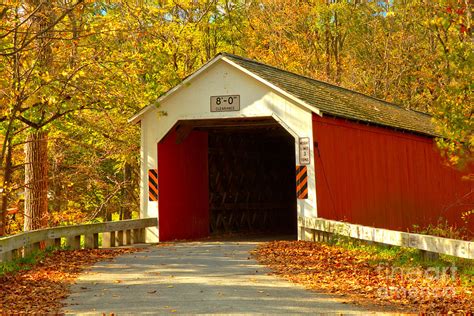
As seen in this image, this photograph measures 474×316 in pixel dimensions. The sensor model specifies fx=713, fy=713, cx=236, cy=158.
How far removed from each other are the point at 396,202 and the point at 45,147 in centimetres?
922

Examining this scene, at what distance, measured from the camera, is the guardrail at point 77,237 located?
10955 mm

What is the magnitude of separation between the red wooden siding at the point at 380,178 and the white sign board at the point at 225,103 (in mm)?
1846

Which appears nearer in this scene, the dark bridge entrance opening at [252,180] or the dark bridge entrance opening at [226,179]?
the dark bridge entrance opening at [226,179]

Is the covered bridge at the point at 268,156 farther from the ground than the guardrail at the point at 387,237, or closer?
farther from the ground

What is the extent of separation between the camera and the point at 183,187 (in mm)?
17547

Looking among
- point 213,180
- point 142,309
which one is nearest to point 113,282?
point 142,309

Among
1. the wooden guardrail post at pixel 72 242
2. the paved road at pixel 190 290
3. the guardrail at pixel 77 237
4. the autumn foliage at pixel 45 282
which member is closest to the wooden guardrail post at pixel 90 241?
the guardrail at pixel 77 237

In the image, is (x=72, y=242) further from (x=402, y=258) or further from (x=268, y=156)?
(x=268, y=156)

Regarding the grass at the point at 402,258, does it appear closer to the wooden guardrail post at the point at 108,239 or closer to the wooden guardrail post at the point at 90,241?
the wooden guardrail post at the point at 108,239

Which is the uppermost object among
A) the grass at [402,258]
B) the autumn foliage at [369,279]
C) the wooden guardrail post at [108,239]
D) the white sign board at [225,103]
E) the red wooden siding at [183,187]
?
the white sign board at [225,103]

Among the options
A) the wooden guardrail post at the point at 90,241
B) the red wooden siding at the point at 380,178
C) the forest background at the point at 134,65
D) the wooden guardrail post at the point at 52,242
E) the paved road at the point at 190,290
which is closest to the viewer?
the paved road at the point at 190,290

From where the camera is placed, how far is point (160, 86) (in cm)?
2183

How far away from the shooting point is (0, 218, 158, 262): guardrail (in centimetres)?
1095

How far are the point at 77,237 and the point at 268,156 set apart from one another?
9.89 meters
